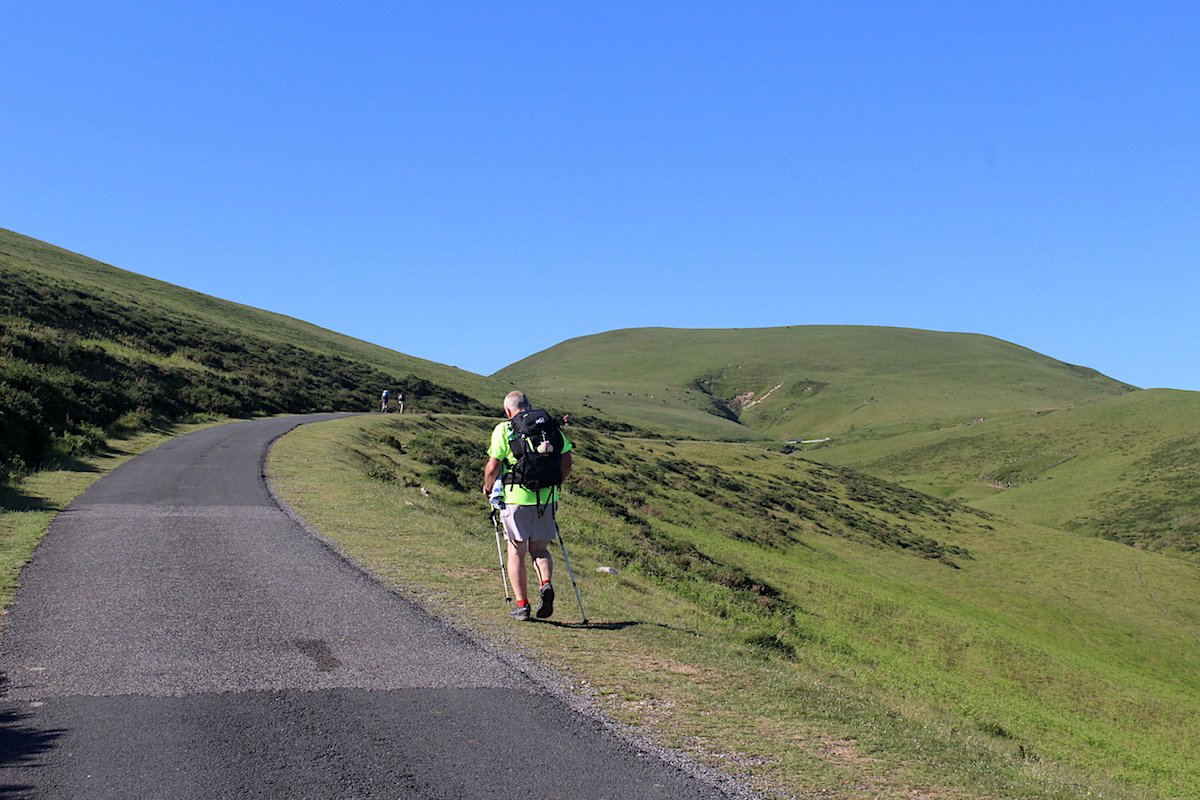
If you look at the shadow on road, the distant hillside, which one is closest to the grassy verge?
the shadow on road

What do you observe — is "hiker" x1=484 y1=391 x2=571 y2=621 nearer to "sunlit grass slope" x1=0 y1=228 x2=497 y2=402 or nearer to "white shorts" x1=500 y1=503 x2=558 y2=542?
"white shorts" x1=500 y1=503 x2=558 y2=542

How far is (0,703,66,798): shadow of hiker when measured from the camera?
4.42m

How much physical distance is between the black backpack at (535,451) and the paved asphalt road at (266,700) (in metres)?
1.76

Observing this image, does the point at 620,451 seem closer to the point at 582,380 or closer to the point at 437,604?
the point at 437,604

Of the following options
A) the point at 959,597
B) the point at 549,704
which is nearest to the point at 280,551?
the point at 549,704

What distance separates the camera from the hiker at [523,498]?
8.77 meters

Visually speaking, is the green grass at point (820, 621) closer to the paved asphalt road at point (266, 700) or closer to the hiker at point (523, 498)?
the hiker at point (523, 498)

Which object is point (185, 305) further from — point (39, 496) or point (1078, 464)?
point (1078, 464)

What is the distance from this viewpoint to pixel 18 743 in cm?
496

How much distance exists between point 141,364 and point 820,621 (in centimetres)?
3219

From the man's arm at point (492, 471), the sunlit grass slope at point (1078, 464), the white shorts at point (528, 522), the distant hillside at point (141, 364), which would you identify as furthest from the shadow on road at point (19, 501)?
the sunlit grass slope at point (1078, 464)

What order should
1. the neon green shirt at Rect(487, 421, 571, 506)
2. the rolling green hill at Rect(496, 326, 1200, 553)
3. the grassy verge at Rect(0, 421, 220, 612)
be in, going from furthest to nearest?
the rolling green hill at Rect(496, 326, 1200, 553) → the grassy verge at Rect(0, 421, 220, 612) → the neon green shirt at Rect(487, 421, 571, 506)

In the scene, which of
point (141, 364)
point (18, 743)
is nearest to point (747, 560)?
point (18, 743)

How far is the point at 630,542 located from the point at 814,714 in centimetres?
1703
